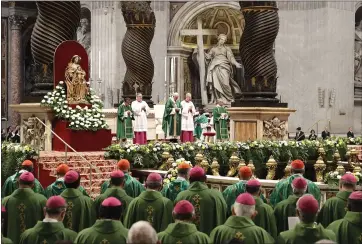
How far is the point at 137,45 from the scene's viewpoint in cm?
2631

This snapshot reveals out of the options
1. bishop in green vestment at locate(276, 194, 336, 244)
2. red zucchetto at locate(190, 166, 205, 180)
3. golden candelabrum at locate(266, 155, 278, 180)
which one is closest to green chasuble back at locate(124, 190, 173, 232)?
red zucchetto at locate(190, 166, 205, 180)

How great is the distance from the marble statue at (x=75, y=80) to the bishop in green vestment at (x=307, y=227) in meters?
12.8

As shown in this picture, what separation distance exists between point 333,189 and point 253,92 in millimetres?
9566

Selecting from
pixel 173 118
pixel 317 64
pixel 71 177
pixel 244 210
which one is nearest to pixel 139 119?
pixel 173 118

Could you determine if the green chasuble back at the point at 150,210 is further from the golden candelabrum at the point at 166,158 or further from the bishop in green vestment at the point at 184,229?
the golden candelabrum at the point at 166,158

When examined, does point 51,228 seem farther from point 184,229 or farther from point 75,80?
point 75,80

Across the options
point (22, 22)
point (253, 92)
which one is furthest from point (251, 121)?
point (22, 22)

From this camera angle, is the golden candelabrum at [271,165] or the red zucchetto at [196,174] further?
the golden candelabrum at [271,165]

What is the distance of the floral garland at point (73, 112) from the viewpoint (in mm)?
18562

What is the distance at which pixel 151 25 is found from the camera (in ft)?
87.1

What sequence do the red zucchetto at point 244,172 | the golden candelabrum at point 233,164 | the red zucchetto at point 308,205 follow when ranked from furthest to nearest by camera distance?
the golden candelabrum at point 233,164 < the red zucchetto at point 244,172 < the red zucchetto at point 308,205

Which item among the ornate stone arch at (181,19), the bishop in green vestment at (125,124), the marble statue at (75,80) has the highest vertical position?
the ornate stone arch at (181,19)

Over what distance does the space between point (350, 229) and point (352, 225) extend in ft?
0.14

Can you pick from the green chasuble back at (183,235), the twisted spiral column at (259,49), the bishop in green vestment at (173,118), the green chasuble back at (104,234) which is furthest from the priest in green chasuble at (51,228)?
the bishop in green vestment at (173,118)
